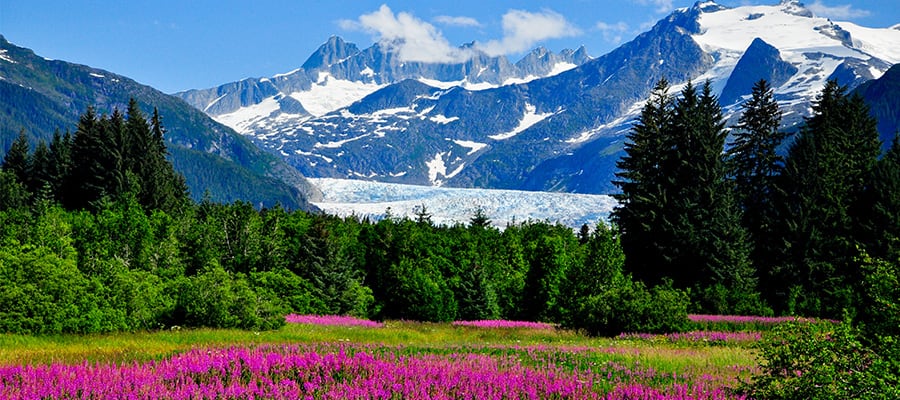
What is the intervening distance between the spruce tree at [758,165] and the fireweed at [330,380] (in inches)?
1533

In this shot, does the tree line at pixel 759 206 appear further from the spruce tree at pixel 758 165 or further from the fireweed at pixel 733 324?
the fireweed at pixel 733 324

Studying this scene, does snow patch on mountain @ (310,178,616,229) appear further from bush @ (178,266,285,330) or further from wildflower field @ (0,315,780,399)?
wildflower field @ (0,315,780,399)

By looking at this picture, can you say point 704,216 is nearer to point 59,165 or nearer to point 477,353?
point 477,353

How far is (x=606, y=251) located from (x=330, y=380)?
836 inches

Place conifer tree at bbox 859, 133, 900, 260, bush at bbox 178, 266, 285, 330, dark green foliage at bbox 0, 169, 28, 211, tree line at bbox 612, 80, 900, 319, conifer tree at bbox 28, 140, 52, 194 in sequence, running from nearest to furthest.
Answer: bush at bbox 178, 266, 285, 330, conifer tree at bbox 859, 133, 900, 260, tree line at bbox 612, 80, 900, 319, dark green foliage at bbox 0, 169, 28, 211, conifer tree at bbox 28, 140, 52, 194

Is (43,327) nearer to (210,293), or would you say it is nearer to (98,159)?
(210,293)

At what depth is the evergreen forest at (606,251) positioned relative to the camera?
23.9m

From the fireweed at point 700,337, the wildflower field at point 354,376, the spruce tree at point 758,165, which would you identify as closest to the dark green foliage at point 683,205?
the spruce tree at point 758,165

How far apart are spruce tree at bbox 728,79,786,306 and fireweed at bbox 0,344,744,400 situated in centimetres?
3893

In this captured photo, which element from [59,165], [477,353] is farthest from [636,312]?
[59,165]

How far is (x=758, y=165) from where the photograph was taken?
4925 centimetres

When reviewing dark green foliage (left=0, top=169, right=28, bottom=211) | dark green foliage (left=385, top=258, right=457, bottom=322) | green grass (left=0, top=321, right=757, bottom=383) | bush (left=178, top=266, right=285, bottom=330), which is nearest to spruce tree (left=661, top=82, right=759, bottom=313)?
dark green foliage (left=385, top=258, right=457, bottom=322)

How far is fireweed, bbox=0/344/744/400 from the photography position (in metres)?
7.95

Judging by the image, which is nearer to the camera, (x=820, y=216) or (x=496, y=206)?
(x=820, y=216)
